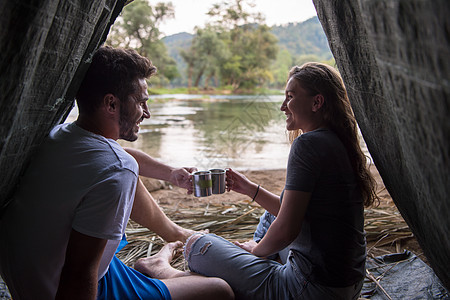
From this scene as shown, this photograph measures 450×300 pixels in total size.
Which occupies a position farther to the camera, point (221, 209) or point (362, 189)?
point (221, 209)

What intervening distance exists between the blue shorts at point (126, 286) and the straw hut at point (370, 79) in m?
0.43

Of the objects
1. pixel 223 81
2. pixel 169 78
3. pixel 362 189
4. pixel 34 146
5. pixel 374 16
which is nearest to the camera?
pixel 374 16

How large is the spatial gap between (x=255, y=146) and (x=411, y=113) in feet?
20.7

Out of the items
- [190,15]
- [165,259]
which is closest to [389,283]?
[165,259]

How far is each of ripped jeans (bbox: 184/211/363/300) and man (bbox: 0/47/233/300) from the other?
35 centimetres

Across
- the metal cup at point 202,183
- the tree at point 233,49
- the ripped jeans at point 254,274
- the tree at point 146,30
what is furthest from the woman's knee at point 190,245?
the tree at point 233,49

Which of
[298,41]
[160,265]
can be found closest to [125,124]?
[160,265]

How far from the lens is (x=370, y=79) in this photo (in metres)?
1.11

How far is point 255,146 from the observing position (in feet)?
23.2

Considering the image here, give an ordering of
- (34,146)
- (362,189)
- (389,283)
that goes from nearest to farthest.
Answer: (34,146)
(362,189)
(389,283)

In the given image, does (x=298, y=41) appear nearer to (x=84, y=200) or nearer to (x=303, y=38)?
(x=303, y=38)

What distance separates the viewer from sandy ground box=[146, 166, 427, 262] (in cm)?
243

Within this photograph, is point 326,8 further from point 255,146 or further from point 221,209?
point 255,146

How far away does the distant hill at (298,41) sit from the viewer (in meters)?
20.9
